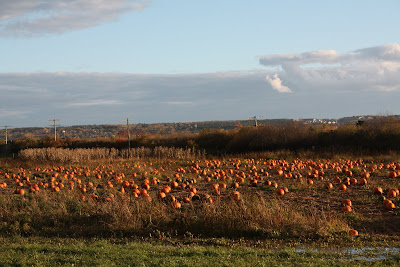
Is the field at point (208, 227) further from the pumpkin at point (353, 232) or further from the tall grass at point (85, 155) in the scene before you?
the tall grass at point (85, 155)

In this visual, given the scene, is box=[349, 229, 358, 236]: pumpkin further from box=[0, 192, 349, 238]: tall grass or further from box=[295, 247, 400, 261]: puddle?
box=[295, 247, 400, 261]: puddle

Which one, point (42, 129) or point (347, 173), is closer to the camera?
point (347, 173)

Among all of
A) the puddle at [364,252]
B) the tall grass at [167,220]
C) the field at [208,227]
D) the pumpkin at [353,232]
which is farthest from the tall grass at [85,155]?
the puddle at [364,252]

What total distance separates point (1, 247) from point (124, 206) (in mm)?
2853

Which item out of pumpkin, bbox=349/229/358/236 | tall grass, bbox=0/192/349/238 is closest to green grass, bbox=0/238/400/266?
tall grass, bbox=0/192/349/238

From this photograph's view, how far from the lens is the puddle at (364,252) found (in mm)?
7742

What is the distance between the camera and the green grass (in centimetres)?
733

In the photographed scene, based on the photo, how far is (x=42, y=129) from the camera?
121 metres

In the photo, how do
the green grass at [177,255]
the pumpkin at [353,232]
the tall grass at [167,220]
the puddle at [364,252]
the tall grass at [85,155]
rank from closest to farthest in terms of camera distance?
1. the green grass at [177,255]
2. the puddle at [364,252]
3. the pumpkin at [353,232]
4. the tall grass at [167,220]
5. the tall grass at [85,155]

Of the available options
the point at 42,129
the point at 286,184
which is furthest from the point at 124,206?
the point at 42,129

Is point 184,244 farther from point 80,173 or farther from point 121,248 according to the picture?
point 80,173

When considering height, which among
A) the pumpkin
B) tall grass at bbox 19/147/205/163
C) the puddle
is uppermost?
tall grass at bbox 19/147/205/163

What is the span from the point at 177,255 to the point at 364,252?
360cm

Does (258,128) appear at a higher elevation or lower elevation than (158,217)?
higher
